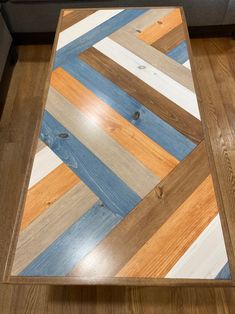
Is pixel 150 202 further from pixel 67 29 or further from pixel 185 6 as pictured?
pixel 185 6

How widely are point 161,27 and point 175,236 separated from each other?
3.06 ft

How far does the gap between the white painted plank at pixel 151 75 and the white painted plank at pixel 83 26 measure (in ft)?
0.37

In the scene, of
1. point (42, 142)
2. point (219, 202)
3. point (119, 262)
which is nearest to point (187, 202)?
point (219, 202)

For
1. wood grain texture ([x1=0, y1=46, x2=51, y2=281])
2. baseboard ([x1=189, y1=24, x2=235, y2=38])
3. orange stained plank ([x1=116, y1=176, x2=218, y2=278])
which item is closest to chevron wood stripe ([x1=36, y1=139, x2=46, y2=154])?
wood grain texture ([x1=0, y1=46, x2=51, y2=281])

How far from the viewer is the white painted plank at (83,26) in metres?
1.18

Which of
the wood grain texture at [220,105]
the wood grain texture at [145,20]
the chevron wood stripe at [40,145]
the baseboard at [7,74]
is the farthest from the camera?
the baseboard at [7,74]

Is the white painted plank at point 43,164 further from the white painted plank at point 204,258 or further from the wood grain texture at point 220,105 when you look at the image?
the wood grain texture at point 220,105

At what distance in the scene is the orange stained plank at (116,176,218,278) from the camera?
2.15 ft

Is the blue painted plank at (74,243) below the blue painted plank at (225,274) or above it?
above

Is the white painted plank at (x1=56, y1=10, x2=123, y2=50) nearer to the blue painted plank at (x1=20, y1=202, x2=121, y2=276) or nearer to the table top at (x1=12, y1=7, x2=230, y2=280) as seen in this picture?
the table top at (x1=12, y1=7, x2=230, y2=280)

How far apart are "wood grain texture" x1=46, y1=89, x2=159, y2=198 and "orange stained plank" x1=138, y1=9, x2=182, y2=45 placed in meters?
0.48

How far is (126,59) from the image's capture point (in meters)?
1.11

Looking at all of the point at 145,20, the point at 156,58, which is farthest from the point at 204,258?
the point at 145,20

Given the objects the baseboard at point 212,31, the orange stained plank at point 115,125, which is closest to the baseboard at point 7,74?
the orange stained plank at point 115,125
